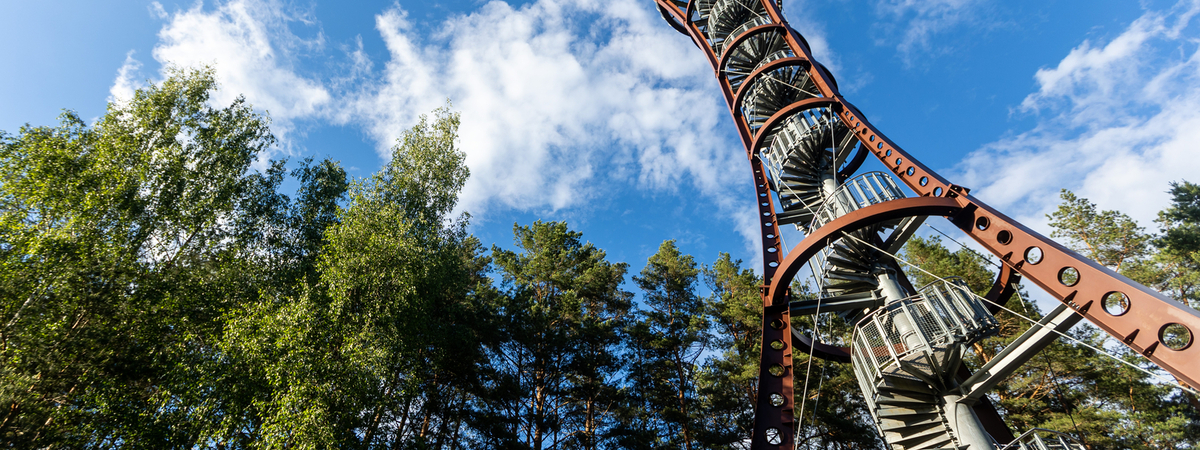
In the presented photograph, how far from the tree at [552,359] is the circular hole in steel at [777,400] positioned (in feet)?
27.0

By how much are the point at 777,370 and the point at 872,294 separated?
2.59 metres

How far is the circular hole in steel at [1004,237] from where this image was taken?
23.1 ft

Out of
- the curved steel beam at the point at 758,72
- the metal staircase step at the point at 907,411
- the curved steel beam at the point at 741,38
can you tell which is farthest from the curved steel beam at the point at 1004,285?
the curved steel beam at the point at 741,38

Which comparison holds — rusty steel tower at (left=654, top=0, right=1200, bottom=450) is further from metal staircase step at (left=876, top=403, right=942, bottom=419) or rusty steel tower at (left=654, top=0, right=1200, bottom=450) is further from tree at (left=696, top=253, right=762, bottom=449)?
tree at (left=696, top=253, right=762, bottom=449)

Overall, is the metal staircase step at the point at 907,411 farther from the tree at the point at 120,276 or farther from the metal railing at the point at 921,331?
the tree at the point at 120,276

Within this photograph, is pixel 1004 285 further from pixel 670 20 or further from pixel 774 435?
pixel 670 20

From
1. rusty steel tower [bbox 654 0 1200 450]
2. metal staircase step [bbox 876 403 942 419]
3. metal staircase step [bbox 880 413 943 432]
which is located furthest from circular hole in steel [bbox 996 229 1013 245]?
metal staircase step [bbox 880 413 943 432]

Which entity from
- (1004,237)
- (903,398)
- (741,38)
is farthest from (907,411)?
(741,38)

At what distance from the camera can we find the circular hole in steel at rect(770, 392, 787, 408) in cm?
802

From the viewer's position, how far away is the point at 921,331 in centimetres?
744

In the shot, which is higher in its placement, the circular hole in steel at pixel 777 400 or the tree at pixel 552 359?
the tree at pixel 552 359

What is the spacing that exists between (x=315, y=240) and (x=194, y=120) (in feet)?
15.2

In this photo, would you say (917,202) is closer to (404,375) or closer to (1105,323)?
(1105,323)

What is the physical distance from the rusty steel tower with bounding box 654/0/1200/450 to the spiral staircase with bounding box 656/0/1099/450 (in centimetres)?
3
